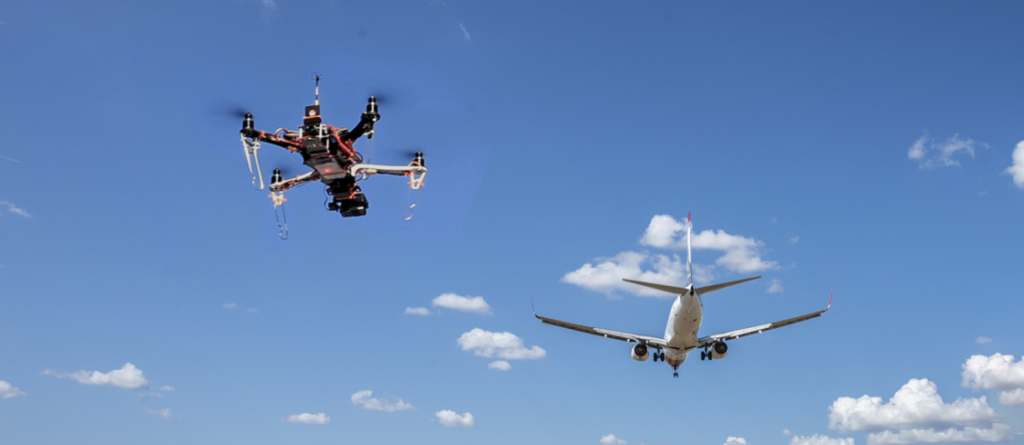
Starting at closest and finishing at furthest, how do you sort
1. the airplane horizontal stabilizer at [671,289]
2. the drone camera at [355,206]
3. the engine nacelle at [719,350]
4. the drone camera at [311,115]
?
the drone camera at [311,115]
the drone camera at [355,206]
the airplane horizontal stabilizer at [671,289]
the engine nacelle at [719,350]

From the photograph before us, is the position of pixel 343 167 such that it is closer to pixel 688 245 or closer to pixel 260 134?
pixel 260 134

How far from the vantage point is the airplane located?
6944cm

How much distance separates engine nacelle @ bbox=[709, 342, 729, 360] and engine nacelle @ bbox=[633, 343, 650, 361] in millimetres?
7626

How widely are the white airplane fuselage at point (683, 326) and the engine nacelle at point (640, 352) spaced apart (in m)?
2.58

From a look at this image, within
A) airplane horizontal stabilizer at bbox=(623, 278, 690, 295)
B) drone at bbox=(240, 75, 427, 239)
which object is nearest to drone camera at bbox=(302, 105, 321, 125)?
drone at bbox=(240, 75, 427, 239)

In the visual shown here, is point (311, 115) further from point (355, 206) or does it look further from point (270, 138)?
point (355, 206)

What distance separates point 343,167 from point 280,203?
6.41m

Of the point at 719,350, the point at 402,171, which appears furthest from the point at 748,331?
the point at 402,171

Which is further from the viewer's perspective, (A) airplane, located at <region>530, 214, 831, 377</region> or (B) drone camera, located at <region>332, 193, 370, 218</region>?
(A) airplane, located at <region>530, 214, 831, 377</region>

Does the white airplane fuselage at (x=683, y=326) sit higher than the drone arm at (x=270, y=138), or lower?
lower

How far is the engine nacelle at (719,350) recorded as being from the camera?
81.8 meters

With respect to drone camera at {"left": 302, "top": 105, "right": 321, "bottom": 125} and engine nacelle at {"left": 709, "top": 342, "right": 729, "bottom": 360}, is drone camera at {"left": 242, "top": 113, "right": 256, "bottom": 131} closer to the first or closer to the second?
drone camera at {"left": 302, "top": 105, "right": 321, "bottom": 125}

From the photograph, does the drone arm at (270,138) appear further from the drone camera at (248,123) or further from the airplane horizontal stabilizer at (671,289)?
the airplane horizontal stabilizer at (671,289)

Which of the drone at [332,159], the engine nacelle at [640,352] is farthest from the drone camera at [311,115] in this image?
the engine nacelle at [640,352]
